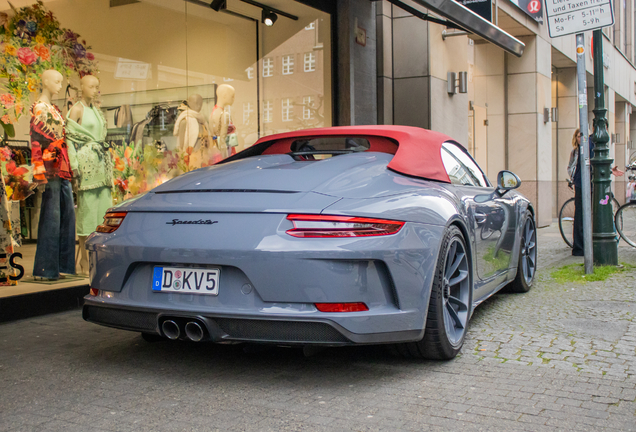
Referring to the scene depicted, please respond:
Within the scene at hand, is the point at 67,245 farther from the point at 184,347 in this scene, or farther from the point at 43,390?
the point at 43,390

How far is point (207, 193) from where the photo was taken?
11.4ft

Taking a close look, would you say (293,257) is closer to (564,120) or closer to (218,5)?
(218,5)

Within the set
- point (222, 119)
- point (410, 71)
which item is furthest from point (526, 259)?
point (410, 71)

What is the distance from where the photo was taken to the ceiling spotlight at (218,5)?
7.84 m

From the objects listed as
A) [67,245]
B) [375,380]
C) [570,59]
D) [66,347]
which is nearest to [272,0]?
[67,245]

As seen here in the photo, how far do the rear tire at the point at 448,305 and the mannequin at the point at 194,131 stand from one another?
14.3ft

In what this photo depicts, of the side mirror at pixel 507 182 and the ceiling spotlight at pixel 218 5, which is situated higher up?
the ceiling spotlight at pixel 218 5

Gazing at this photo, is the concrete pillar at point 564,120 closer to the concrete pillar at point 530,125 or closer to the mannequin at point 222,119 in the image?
the concrete pillar at point 530,125

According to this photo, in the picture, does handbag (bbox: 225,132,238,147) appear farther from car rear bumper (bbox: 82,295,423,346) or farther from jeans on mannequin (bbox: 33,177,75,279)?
car rear bumper (bbox: 82,295,423,346)

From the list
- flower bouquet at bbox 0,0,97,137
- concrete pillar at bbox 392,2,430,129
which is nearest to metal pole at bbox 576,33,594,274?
concrete pillar at bbox 392,2,430,129

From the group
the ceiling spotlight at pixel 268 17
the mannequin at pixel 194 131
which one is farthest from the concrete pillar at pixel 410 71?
the mannequin at pixel 194 131

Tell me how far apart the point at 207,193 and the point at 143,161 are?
3864 millimetres

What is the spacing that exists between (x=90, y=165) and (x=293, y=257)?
13.3 ft

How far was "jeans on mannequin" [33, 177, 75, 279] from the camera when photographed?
597 centimetres
